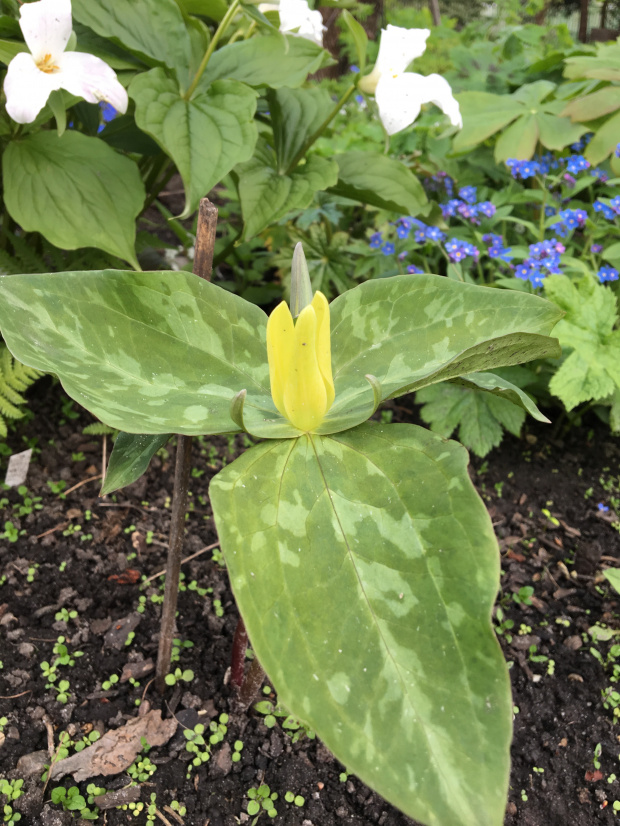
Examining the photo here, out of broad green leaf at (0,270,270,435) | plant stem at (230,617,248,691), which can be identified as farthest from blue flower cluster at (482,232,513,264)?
plant stem at (230,617,248,691)

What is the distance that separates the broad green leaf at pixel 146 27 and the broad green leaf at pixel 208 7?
5.2 inches

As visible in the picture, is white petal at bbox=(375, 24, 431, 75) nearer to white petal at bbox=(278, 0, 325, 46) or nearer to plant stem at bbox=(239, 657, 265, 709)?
white petal at bbox=(278, 0, 325, 46)

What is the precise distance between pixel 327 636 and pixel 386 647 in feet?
0.18

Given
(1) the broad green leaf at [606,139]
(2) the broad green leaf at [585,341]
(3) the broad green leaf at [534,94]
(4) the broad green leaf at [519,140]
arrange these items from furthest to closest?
(3) the broad green leaf at [534,94]
(4) the broad green leaf at [519,140]
(1) the broad green leaf at [606,139]
(2) the broad green leaf at [585,341]

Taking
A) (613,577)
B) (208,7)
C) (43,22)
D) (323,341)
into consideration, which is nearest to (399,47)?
(208,7)

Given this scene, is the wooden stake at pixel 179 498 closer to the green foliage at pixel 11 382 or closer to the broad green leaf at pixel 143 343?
the broad green leaf at pixel 143 343

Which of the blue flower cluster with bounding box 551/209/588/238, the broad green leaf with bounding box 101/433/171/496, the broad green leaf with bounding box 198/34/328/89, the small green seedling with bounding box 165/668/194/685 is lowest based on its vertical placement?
the small green seedling with bounding box 165/668/194/685

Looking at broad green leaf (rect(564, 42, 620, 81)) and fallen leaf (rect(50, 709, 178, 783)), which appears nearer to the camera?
fallen leaf (rect(50, 709, 178, 783))

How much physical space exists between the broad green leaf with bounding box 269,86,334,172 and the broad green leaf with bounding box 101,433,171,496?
0.98m

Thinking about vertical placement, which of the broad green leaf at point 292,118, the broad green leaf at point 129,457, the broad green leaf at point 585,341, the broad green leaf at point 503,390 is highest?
the broad green leaf at point 292,118

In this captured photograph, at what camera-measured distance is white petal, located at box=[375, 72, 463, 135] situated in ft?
4.27

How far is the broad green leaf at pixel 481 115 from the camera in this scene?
1.95 meters

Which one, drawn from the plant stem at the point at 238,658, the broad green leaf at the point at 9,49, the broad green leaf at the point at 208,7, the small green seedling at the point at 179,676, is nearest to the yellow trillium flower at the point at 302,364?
the plant stem at the point at 238,658

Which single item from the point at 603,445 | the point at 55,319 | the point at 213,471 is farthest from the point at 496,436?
the point at 55,319
